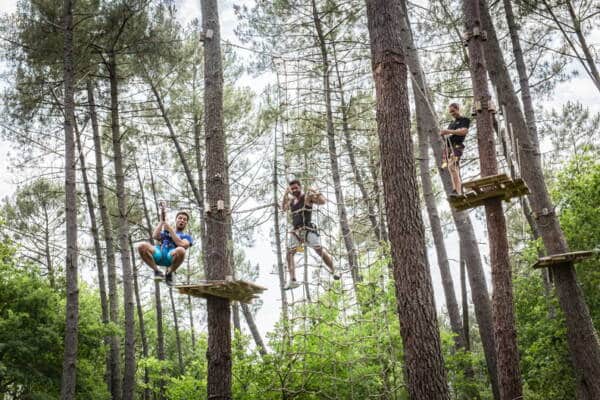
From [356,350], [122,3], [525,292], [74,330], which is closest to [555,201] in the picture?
[525,292]

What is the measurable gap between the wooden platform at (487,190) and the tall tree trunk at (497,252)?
0.17 m

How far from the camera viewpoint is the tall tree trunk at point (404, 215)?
12.5 feet

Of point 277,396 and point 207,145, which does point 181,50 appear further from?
point 277,396

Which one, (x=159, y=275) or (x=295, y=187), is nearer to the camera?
(x=159, y=275)

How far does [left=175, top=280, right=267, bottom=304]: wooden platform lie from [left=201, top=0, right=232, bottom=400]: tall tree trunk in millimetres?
227

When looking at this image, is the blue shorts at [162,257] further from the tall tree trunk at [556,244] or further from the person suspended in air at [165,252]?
the tall tree trunk at [556,244]

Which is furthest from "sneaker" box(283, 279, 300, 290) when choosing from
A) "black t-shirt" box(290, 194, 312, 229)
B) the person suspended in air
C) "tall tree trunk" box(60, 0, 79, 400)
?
"tall tree trunk" box(60, 0, 79, 400)

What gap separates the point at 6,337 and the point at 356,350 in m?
6.18

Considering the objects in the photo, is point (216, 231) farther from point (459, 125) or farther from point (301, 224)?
point (459, 125)

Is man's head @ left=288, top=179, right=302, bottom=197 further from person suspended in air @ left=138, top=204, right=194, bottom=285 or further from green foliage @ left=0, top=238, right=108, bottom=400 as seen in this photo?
green foliage @ left=0, top=238, right=108, bottom=400

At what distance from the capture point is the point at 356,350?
657 cm

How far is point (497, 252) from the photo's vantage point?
5.28 m

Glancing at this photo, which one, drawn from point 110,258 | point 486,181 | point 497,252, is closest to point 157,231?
point 486,181

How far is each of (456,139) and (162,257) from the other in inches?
141
